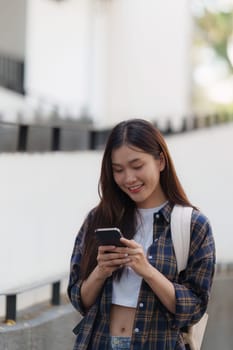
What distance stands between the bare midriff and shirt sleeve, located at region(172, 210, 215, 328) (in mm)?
152

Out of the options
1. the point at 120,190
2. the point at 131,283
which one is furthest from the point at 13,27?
the point at 131,283

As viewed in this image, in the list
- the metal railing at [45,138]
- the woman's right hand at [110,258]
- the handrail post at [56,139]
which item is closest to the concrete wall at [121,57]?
the metal railing at [45,138]

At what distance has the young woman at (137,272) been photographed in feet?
8.41

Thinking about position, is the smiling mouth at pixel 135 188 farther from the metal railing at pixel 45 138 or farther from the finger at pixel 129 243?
the metal railing at pixel 45 138

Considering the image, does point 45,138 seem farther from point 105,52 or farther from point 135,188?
point 105,52

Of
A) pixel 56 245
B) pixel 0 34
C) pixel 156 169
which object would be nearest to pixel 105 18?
pixel 0 34

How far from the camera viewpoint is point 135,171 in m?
2.64

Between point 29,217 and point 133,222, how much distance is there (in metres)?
2.32

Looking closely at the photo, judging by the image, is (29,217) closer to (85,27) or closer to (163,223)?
(163,223)

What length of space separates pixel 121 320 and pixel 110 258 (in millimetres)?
281

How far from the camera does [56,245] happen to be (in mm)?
5258

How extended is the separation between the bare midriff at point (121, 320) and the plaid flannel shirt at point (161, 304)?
0.03 m

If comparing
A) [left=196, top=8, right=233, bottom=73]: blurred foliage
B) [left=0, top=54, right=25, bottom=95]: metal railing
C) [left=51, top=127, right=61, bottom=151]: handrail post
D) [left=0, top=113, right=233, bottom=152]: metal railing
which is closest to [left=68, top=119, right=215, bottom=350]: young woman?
[left=0, top=113, right=233, bottom=152]: metal railing

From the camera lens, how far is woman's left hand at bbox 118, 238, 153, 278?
8.02ft
